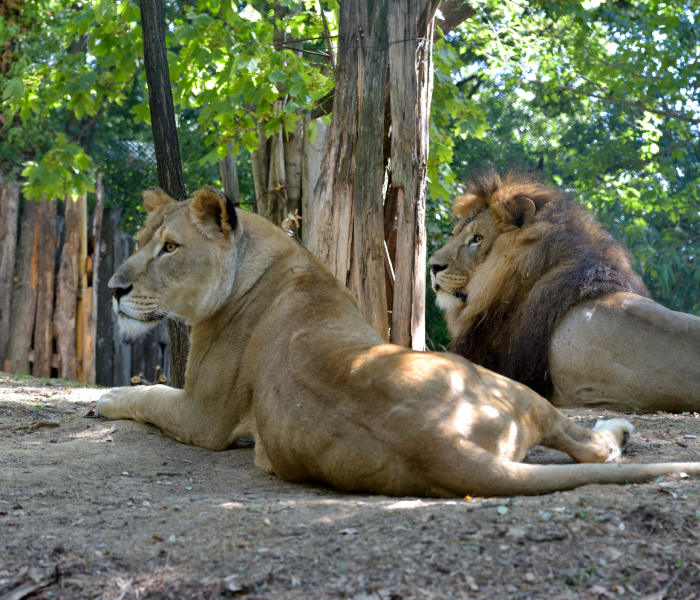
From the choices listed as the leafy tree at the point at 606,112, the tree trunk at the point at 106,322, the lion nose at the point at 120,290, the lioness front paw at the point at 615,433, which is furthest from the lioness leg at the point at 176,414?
the leafy tree at the point at 606,112

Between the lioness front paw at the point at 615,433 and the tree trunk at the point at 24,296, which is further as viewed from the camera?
the tree trunk at the point at 24,296

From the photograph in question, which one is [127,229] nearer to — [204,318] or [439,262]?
[439,262]

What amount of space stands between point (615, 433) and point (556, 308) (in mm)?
2059

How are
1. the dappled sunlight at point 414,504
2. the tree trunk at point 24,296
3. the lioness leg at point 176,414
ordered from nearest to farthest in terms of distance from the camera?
the dappled sunlight at point 414,504 → the lioness leg at point 176,414 → the tree trunk at point 24,296

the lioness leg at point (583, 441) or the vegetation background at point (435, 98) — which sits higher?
the vegetation background at point (435, 98)

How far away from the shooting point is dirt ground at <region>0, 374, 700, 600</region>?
2.58 meters

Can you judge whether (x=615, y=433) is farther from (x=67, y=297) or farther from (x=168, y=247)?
(x=67, y=297)

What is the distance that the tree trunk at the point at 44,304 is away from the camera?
10.7 metres

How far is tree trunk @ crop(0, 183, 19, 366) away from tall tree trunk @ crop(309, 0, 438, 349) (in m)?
5.84

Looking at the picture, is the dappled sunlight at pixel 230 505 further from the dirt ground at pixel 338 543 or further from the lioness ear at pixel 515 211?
the lioness ear at pixel 515 211

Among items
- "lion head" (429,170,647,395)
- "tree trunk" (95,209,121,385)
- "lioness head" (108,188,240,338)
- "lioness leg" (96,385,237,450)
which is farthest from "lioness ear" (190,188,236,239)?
"tree trunk" (95,209,121,385)

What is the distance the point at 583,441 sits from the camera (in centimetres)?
407

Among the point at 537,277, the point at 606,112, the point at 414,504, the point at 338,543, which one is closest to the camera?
the point at 338,543

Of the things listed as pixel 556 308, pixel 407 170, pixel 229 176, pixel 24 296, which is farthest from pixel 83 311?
pixel 556 308
